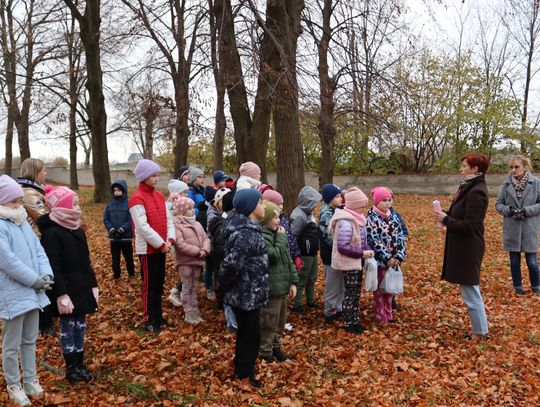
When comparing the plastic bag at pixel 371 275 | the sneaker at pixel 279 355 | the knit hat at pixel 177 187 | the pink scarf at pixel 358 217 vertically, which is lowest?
the sneaker at pixel 279 355

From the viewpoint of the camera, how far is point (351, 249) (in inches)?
219

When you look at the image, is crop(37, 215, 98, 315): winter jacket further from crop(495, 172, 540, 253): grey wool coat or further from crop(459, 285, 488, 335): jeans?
crop(495, 172, 540, 253): grey wool coat

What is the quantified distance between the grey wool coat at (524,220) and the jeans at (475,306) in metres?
2.38

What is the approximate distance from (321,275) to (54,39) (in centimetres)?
1790

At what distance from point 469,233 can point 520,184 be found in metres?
2.62

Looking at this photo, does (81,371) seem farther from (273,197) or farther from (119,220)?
(119,220)

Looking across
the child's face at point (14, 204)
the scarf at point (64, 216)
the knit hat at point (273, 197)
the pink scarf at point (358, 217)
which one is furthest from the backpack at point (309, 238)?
the child's face at point (14, 204)

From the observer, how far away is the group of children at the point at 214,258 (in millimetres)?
3871

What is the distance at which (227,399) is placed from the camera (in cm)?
418

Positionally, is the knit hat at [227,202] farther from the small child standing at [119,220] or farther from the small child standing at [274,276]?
the small child standing at [119,220]

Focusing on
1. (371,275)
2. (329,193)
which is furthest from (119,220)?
(371,275)

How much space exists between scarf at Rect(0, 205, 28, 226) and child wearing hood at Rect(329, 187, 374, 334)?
340 cm

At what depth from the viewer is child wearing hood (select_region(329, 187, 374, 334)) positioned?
5.61 m

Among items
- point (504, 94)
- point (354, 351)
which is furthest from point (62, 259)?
point (504, 94)
